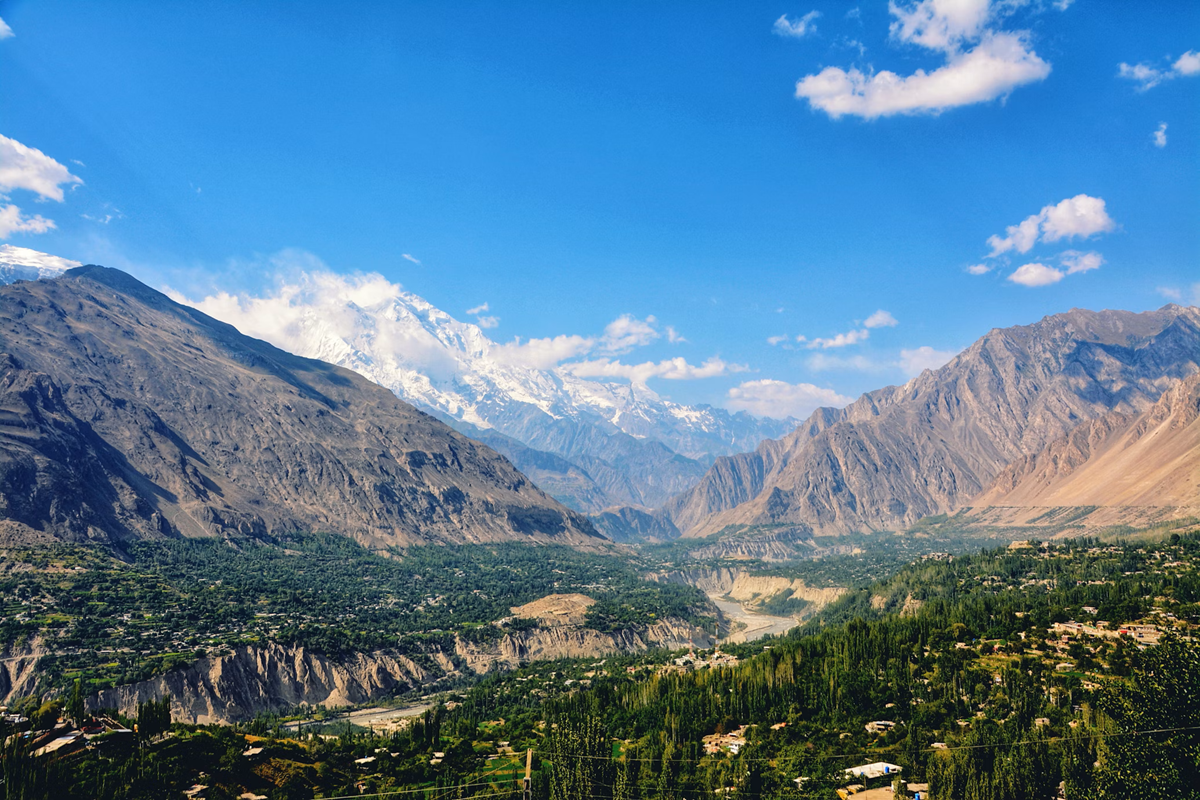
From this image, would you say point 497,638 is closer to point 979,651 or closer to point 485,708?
point 485,708

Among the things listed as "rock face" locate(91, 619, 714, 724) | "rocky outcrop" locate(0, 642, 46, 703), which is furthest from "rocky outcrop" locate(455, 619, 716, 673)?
"rocky outcrop" locate(0, 642, 46, 703)

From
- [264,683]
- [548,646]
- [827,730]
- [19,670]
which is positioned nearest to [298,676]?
[264,683]

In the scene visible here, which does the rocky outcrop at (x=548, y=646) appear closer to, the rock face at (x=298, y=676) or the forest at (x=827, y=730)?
the rock face at (x=298, y=676)

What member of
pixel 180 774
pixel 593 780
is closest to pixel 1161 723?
pixel 593 780

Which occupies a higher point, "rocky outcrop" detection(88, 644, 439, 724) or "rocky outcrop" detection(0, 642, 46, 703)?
"rocky outcrop" detection(0, 642, 46, 703)

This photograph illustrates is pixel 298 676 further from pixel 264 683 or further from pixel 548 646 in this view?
pixel 548 646

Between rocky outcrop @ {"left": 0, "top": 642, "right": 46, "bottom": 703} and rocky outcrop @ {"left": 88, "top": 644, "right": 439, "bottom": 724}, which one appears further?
rocky outcrop @ {"left": 88, "top": 644, "right": 439, "bottom": 724}

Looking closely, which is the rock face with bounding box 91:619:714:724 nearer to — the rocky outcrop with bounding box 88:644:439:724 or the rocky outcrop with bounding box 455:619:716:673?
the rocky outcrop with bounding box 88:644:439:724

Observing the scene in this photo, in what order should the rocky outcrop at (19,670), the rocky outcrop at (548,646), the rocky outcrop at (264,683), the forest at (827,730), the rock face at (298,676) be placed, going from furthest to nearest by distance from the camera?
the rocky outcrop at (548,646) < the rock face at (298,676) < the rocky outcrop at (264,683) < the rocky outcrop at (19,670) < the forest at (827,730)

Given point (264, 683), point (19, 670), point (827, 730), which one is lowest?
point (827, 730)

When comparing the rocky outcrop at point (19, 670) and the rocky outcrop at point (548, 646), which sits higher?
the rocky outcrop at point (19, 670)

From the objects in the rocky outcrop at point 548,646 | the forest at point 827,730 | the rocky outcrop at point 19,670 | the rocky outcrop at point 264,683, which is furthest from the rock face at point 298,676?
the forest at point 827,730
